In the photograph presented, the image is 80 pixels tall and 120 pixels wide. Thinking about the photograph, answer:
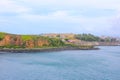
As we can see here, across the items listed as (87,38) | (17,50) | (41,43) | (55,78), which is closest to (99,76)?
(55,78)

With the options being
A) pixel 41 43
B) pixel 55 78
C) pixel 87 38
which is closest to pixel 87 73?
pixel 55 78

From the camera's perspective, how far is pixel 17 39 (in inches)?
4264

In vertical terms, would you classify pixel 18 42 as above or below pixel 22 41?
below

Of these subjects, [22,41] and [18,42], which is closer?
[18,42]

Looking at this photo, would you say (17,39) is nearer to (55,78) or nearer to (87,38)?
(55,78)

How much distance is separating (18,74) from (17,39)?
6553 centimetres

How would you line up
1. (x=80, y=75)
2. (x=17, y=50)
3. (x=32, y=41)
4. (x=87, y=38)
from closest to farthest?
(x=80, y=75), (x=17, y=50), (x=32, y=41), (x=87, y=38)

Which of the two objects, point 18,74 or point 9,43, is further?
point 9,43

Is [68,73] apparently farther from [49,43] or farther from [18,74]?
[49,43]

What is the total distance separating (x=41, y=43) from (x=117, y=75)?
73080 mm

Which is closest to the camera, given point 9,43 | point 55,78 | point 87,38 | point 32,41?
point 55,78

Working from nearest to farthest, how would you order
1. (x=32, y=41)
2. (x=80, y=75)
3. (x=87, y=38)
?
1. (x=80, y=75)
2. (x=32, y=41)
3. (x=87, y=38)

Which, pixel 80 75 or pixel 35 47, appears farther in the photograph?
pixel 35 47

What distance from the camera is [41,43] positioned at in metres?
116
